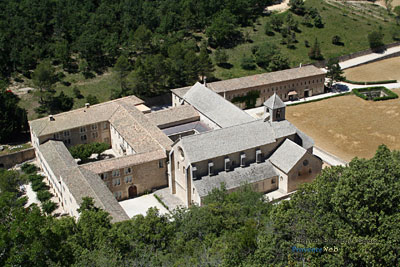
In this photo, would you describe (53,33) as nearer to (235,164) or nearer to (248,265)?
(235,164)

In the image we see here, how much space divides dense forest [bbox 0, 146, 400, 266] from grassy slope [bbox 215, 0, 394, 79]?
6750 cm

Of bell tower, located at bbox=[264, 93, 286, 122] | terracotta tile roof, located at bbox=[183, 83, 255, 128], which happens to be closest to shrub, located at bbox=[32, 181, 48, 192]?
terracotta tile roof, located at bbox=[183, 83, 255, 128]

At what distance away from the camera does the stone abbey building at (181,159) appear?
2483 inches

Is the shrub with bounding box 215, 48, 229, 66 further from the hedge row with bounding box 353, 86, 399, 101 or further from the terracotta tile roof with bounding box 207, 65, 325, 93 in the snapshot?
the hedge row with bounding box 353, 86, 399, 101

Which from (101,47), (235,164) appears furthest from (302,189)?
(101,47)

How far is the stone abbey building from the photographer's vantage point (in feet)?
207

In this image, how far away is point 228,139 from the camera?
215 feet

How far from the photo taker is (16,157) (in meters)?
76.2

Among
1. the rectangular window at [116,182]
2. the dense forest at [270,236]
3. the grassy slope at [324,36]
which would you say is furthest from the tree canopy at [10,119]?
the grassy slope at [324,36]

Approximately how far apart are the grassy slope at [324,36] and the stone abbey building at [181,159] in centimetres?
3917

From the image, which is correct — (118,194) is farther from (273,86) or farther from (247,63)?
(247,63)

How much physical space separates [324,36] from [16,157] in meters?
86.5

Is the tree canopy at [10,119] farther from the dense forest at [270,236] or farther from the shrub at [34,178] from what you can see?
the dense forest at [270,236]

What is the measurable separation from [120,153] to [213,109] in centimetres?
1664
